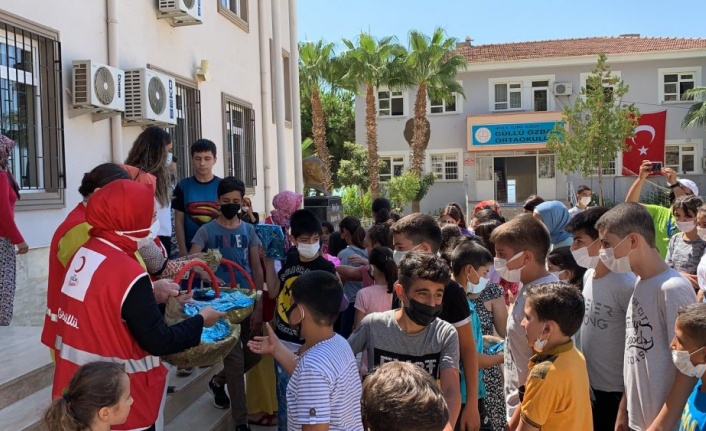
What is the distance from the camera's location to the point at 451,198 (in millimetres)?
28547

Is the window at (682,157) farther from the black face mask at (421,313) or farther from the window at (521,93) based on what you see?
the black face mask at (421,313)

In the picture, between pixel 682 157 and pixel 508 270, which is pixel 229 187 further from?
pixel 682 157

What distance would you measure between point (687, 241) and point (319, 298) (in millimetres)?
4329

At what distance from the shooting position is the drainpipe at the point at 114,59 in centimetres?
729

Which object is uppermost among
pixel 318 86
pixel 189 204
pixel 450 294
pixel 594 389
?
pixel 318 86

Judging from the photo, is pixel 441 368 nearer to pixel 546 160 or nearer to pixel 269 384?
pixel 269 384

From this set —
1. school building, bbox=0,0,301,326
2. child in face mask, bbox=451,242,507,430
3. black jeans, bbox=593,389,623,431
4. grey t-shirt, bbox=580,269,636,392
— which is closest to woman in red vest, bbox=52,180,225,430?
child in face mask, bbox=451,242,507,430

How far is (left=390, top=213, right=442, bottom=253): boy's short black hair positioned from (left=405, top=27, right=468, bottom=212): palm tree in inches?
884

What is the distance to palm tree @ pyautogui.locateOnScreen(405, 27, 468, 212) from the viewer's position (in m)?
25.2

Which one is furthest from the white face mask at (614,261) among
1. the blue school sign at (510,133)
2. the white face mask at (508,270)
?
the blue school sign at (510,133)

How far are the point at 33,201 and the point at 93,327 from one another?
4153 mm

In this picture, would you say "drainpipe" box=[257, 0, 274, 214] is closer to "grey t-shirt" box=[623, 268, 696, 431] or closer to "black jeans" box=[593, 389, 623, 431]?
"black jeans" box=[593, 389, 623, 431]

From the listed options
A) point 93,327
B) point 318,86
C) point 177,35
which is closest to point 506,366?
point 93,327

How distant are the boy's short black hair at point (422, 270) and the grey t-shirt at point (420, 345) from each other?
0.22 metres
